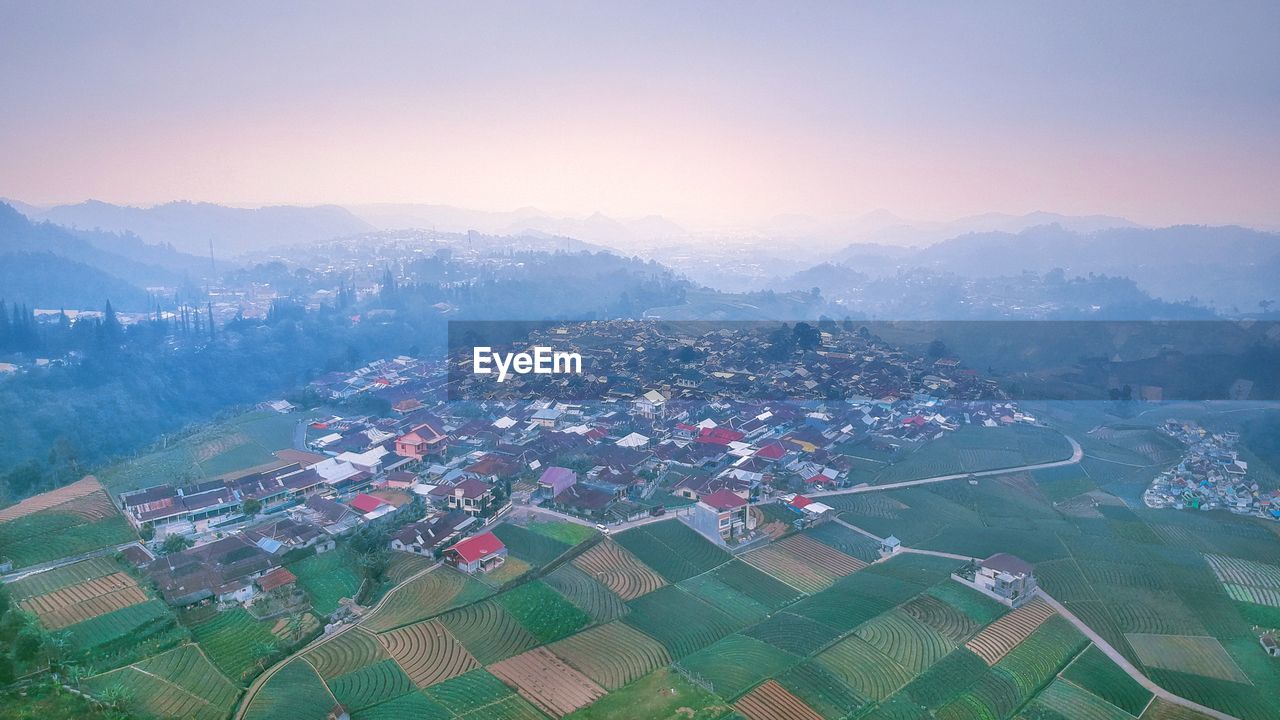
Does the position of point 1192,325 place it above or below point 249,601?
above

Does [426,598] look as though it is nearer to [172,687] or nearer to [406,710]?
[406,710]

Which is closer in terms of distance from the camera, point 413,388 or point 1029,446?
point 1029,446

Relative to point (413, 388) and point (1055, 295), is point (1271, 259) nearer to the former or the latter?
point (1055, 295)

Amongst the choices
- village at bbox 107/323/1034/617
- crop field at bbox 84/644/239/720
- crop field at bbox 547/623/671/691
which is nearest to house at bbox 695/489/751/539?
village at bbox 107/323/1034/617

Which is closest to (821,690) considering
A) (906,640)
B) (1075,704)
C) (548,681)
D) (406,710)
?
(906,640)

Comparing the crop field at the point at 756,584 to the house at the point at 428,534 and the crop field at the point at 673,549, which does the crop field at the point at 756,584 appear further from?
the house at the point at 428,534

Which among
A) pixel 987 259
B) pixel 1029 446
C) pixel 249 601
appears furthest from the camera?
pixel 987 259

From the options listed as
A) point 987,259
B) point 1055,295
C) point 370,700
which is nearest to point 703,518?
point 370,700
